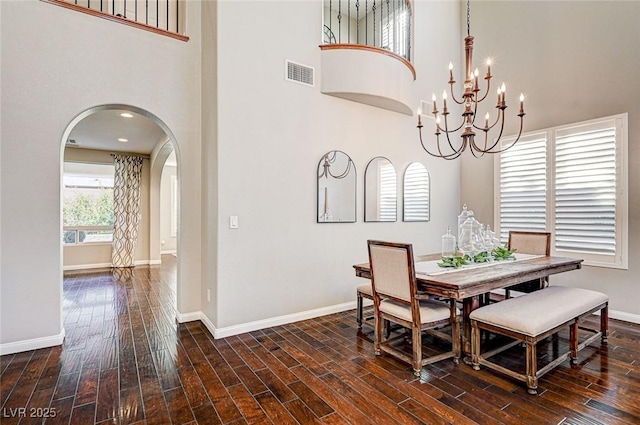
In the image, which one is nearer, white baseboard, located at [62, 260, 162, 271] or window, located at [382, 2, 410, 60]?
window, located at [382, 2, 410, 60]

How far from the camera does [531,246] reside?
12.6ft

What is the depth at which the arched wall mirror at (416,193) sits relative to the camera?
15.8 feet

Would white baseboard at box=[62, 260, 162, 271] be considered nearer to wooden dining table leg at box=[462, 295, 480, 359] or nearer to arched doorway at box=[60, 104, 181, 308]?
arched doorway at box=[60, 104, 181, 308]

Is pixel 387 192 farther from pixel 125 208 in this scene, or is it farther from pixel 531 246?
pixel 125 208

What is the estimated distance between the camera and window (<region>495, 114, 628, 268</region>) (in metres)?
3.70

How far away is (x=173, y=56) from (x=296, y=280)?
2.85 m

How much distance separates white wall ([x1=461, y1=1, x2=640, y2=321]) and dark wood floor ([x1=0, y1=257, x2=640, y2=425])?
867 mm

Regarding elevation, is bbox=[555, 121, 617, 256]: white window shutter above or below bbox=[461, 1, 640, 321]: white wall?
below

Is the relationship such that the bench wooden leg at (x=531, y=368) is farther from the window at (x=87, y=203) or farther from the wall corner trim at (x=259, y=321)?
the window at (x=87, y=203)

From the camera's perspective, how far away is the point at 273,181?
3.54 metres

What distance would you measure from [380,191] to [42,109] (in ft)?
12.4

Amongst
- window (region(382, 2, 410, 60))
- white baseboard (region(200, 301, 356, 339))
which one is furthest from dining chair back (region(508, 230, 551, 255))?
window (region(382, 2, 410, 60))

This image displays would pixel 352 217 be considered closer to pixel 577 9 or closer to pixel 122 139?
pixel 577 9

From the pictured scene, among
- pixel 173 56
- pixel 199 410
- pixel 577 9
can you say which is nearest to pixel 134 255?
pixel 173 56
